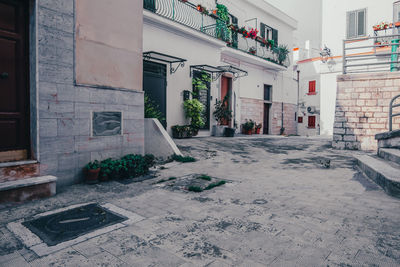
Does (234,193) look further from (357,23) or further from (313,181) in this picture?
(357,23)

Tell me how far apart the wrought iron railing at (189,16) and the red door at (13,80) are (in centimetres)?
571

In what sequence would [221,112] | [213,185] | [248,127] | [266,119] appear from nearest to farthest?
1. [213,185]
2. [221,112]
3. [248,127]
4. [266,119]

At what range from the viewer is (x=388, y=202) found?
3758mm

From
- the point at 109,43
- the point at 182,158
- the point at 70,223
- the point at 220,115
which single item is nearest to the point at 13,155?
the point at 70,223

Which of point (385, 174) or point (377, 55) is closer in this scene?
point (385, 174)

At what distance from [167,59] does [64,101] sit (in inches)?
245

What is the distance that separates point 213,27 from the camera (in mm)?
12273

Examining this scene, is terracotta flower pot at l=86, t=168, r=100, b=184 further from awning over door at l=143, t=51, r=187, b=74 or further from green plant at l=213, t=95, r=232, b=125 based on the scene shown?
green plant at l=213, t=95, r=232, b=125

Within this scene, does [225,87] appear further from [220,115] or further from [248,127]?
[248,127]

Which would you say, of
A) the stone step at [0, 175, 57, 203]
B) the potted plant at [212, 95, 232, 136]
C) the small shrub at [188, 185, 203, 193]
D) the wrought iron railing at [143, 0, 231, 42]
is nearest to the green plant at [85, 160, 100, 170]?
the stone step at [0, 175, 57, 203]

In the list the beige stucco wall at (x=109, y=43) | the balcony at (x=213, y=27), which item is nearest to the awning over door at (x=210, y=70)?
the balcony at (x=213, y=27)

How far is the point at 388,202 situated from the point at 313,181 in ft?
4.76

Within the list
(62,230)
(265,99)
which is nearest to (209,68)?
(265,99)

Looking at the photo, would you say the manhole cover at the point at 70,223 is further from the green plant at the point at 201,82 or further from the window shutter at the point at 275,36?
the window shutter at the point at 275,36
